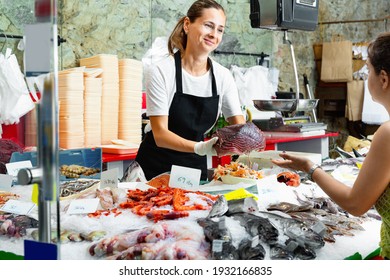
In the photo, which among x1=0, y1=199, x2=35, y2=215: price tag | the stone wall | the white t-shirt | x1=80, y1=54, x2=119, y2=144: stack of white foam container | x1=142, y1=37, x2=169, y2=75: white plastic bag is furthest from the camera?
x1=142, y1=37, x2=169, y2=75: white plastic bag

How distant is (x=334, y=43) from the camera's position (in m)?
8.46

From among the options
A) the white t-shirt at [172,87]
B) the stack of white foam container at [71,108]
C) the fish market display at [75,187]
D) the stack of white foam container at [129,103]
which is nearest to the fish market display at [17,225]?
the fish market display at [75,187]

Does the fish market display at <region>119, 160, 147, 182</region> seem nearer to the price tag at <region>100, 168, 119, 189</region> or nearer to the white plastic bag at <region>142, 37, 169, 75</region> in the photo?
the price tag at <region>100, 168, 119, 189</region>

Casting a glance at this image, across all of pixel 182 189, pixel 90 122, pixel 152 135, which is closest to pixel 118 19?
pixel 90 122

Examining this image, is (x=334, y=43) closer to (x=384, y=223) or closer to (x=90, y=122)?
(x=90, y=122)

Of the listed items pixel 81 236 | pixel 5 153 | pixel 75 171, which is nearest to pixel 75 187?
pixel 5 153

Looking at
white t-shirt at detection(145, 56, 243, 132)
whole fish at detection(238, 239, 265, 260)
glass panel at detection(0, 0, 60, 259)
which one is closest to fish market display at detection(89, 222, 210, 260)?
whole fish at detection(238, 239, 265, 260)

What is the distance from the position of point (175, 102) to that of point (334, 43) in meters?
5.80

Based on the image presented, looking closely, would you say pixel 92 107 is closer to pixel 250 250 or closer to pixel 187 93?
pixel 187 93

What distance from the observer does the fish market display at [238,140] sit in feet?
8.53

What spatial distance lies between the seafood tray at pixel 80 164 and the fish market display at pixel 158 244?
1178 millimetres

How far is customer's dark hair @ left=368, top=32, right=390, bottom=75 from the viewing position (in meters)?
1.75

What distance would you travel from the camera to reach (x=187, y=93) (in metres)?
3.33

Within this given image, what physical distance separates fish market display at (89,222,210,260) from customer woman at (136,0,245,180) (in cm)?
127
